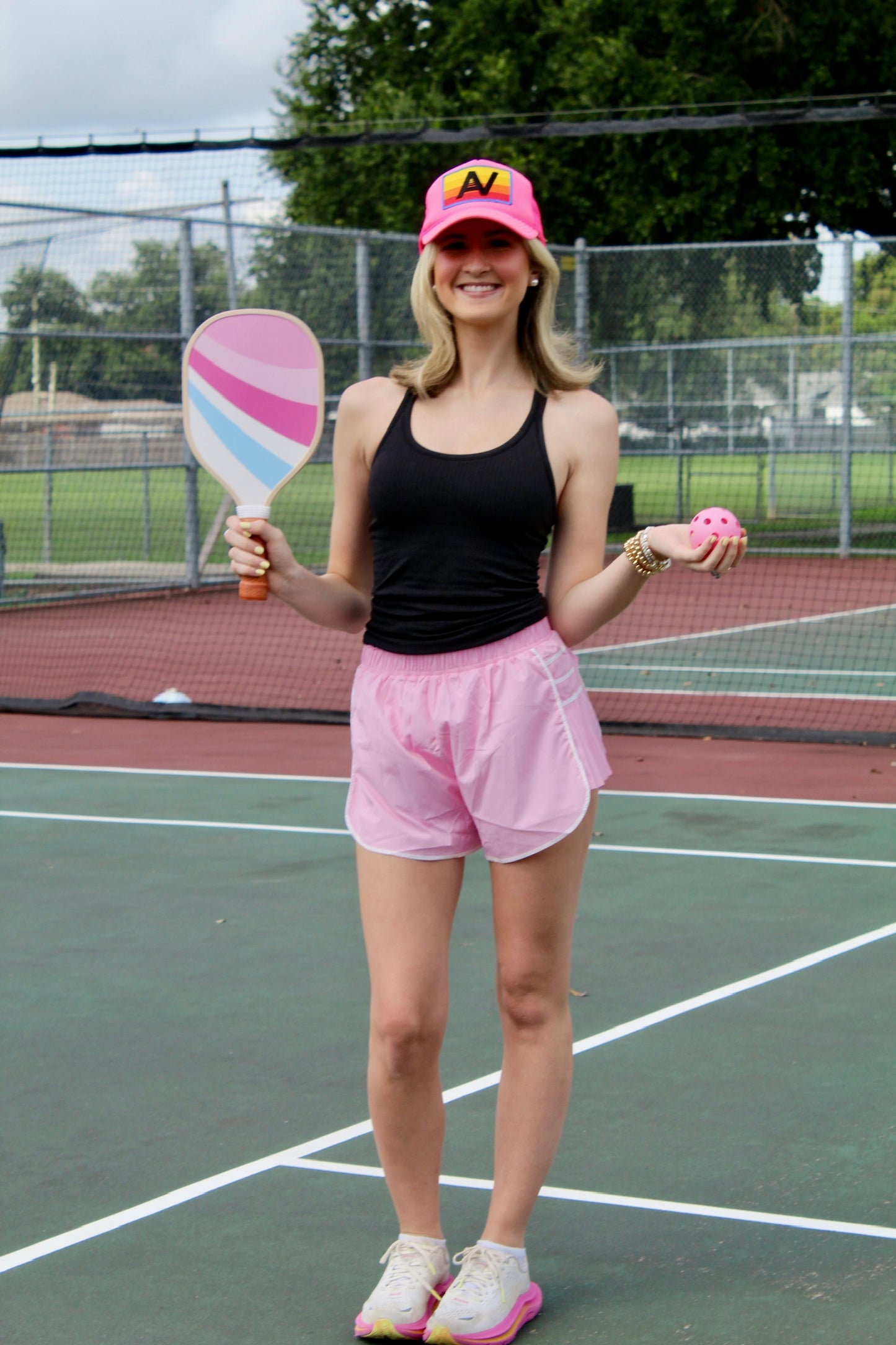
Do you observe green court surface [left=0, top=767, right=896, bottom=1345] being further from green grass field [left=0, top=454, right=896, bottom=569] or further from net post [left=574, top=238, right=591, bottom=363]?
net post [left=574, top=238, right=591, bottom=363]

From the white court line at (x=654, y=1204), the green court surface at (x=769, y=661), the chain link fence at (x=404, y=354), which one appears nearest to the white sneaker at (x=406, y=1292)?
the white court line at (x=654, y=1204)

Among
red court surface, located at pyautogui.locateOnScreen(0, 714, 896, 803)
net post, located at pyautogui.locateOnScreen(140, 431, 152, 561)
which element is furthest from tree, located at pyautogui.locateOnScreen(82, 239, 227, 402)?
red court surface, located at pyautogui.locateOnScreen(0, 714, 896, 803)

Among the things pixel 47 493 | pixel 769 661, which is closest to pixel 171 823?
pixel 769 661

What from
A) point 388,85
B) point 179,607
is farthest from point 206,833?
point 388,85

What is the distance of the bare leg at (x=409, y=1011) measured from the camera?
9.92 ft

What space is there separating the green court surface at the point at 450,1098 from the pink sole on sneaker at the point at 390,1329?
59mm

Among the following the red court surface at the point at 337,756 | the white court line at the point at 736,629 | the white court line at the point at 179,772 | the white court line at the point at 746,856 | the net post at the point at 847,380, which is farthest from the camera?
the net post at the point at 847,380

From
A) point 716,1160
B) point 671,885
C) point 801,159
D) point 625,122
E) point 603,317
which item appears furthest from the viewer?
point 801,159

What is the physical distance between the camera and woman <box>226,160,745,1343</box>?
303 cm

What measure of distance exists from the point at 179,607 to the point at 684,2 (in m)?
12.0

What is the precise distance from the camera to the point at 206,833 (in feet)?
24.2

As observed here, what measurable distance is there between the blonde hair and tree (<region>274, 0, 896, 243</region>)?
19.7m

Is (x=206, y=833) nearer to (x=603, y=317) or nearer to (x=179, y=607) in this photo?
(x=179, y=607)

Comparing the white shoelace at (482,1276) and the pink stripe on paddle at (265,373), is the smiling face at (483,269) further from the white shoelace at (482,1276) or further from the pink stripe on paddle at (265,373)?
the white shoelace at (482,1276)
